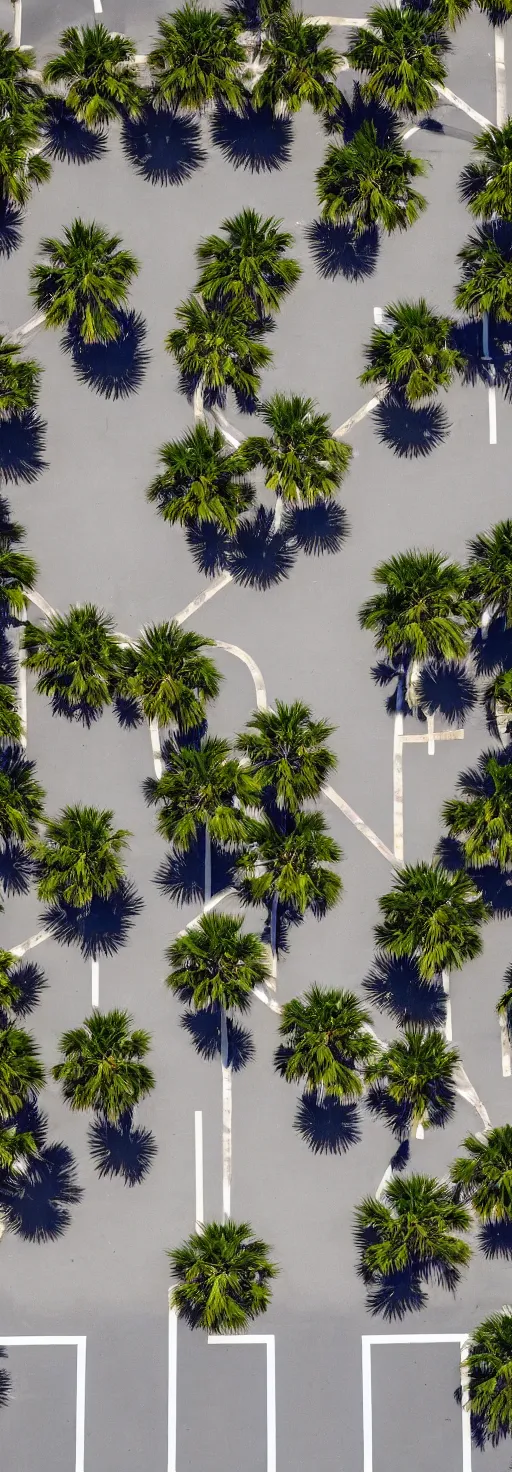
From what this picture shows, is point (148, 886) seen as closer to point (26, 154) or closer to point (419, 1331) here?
point (419, 1331)

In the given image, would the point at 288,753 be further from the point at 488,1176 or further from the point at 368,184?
the point at 368,184

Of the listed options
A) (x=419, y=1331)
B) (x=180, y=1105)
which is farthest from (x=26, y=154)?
(x=419, y=1331)

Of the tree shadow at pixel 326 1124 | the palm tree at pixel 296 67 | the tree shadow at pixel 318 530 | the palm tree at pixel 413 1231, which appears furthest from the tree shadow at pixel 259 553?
the palm tree at pixel 413 1231

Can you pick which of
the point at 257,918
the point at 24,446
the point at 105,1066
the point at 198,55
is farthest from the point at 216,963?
the point at 198,55

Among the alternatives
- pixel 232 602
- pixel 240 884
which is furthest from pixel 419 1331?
pixel 232 602

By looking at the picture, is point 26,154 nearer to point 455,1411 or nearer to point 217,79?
point 217,79

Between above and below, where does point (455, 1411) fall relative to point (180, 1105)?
below

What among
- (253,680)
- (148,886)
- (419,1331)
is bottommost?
(419,1331)
